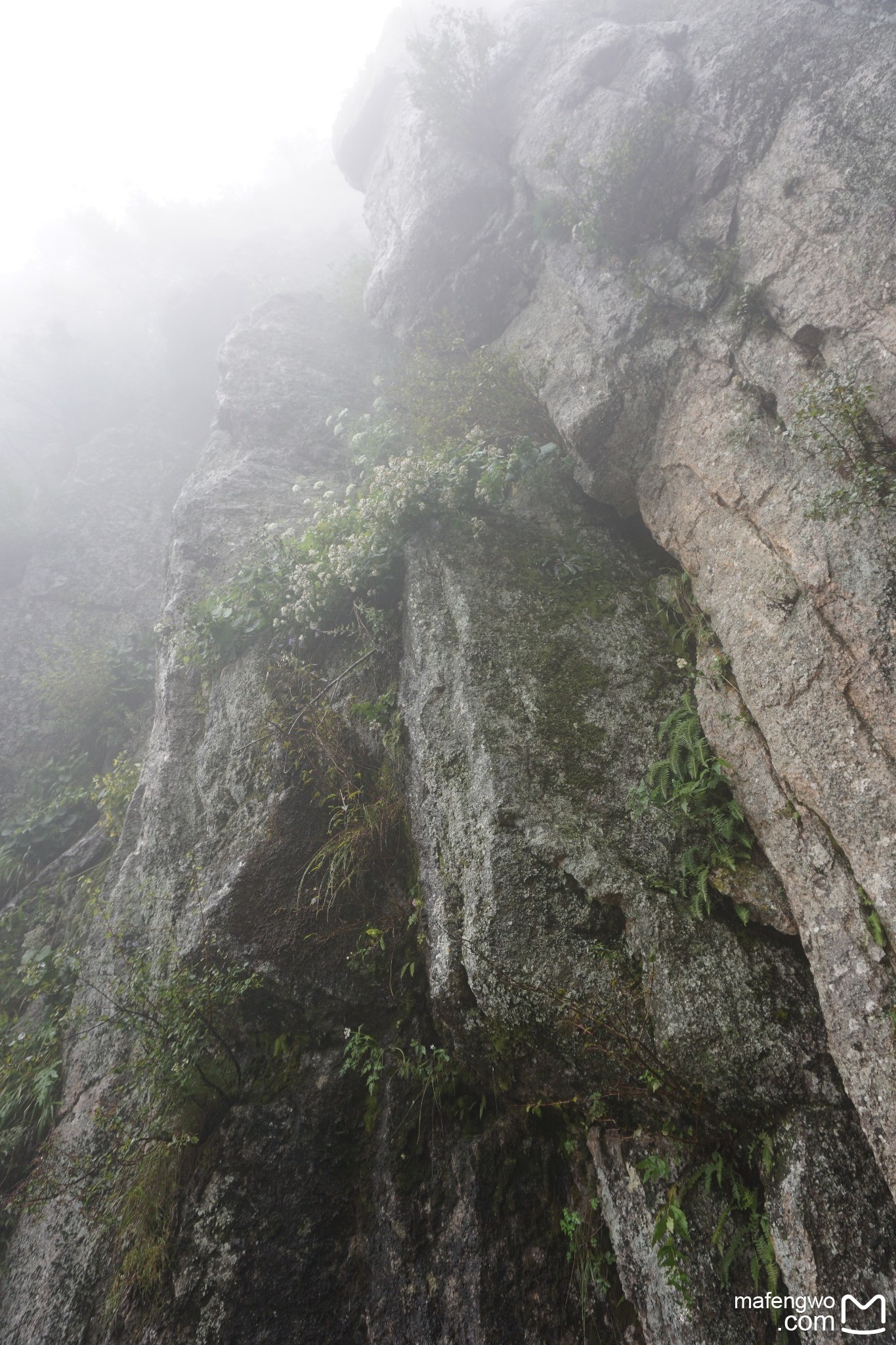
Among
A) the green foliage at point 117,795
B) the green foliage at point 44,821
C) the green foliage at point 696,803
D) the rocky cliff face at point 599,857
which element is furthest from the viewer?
the green foliage at point 44,821

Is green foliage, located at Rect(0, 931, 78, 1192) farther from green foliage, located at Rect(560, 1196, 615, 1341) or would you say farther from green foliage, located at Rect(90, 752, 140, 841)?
green foliage, located at Rect(560, 1196, 615, 1341)

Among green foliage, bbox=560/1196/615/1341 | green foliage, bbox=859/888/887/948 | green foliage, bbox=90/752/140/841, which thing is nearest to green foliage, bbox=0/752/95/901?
green foliage, bbox=90/752/140/841

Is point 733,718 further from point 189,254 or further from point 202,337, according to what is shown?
point 189,254

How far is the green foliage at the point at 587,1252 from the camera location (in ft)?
12.1

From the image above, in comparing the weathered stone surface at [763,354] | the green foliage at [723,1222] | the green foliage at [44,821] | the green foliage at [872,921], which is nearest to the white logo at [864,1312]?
the green foliage at [723,1222]

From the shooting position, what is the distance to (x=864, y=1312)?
113 inches

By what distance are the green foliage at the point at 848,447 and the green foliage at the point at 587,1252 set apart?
5.18m

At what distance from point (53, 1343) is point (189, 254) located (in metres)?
27.1

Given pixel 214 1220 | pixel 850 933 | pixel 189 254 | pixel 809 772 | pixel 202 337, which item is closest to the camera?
pixel 850 933

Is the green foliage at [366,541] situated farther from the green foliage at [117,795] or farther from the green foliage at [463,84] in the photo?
the green foliage at [463,84]

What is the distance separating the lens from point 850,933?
3.46m

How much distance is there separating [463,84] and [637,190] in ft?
22.6

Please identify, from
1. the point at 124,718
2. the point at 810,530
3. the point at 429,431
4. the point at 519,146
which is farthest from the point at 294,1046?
the point at 519,146

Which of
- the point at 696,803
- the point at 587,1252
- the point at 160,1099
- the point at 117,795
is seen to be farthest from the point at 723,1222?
the point at 117,795
